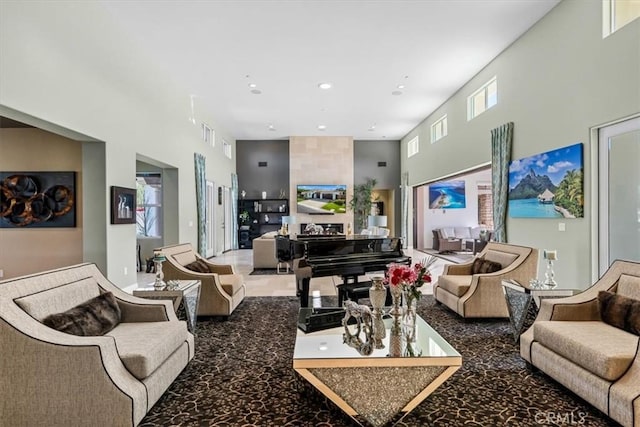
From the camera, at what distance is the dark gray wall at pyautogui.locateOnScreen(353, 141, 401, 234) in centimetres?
1466

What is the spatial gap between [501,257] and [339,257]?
6.96ft

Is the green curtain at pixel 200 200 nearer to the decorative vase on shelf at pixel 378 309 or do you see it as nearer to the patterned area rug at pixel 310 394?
the patterned area rug at pixel 310 394

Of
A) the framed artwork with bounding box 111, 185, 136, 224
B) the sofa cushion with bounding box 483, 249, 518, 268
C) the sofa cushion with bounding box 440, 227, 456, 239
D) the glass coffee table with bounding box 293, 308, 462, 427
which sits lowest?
the glass coffee table with bounding box 293, 308, 462, 427

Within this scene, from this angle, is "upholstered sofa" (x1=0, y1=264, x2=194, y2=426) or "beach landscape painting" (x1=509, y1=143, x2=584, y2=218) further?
"beach landscape painting" (x1=509, y1=143, x2=584, y2=218)

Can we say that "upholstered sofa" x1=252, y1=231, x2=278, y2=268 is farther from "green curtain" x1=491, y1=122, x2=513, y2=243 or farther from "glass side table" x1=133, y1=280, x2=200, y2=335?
"green curtain" x1=491, y1=122, x2=513, y2=243

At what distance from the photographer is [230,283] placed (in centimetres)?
486

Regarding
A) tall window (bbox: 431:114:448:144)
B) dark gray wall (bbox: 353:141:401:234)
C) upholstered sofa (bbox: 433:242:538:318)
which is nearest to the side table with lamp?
upholstered sofa (bbox: 433:242:538:318)

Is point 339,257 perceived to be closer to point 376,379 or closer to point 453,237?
point 376,379

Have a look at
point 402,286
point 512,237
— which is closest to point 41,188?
point 402,286

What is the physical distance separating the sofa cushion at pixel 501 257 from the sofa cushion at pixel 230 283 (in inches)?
137

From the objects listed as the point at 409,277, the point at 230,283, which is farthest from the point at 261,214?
the point at 409,277

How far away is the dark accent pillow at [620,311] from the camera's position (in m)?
2.65

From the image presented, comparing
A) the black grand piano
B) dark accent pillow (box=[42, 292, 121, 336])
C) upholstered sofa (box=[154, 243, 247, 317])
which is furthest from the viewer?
the black grand piano

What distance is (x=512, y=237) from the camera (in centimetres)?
629
